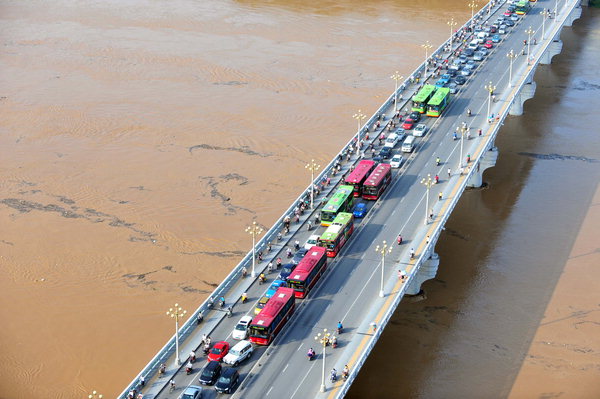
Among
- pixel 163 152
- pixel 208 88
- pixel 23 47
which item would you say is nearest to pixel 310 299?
pixel 163 152

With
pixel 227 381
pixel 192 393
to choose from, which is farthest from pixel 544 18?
pixel 192 393

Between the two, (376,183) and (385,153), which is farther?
(385,153)

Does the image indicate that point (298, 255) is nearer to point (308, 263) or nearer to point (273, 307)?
point (308, 263)

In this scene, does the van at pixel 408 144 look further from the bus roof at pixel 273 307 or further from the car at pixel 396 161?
the bus roof at pixel 273 307

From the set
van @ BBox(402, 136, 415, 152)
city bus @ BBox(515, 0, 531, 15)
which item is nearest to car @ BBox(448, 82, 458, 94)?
van @ BBox(402, 136, 415, 152)

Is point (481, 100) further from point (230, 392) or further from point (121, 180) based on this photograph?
point (230, 392)

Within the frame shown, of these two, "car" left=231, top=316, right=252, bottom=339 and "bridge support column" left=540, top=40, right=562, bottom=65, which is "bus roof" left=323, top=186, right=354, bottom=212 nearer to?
"car" left=231, top=316, right=252, bottom=339
